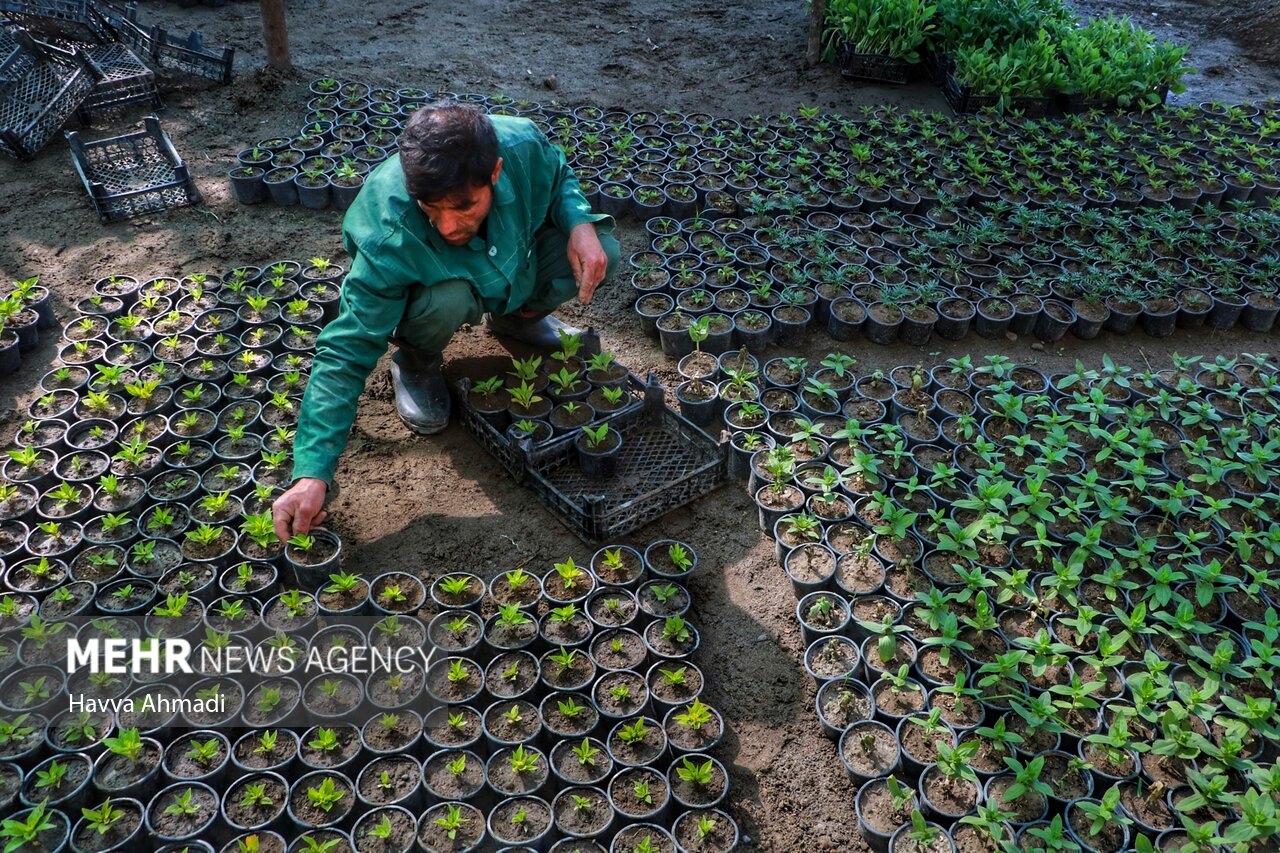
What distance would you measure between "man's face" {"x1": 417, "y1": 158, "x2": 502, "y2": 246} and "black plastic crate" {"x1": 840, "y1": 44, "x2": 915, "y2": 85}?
5.63m

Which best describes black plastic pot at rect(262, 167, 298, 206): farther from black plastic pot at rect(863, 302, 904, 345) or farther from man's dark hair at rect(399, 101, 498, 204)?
black plastic pot at rect(863, 302, 904, 345)

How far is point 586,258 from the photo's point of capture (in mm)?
4184

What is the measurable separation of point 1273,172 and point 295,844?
25.4 ft

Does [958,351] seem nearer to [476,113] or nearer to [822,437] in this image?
[822,437]

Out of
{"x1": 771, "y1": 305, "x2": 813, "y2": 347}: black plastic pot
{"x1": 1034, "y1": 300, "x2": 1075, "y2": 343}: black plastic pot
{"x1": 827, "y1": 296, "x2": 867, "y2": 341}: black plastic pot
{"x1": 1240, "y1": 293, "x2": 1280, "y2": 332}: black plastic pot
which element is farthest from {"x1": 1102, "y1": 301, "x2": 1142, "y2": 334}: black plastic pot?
{"x1": 771, "y1": 305, "x2": 813, "y2": 347}: black plastic pot

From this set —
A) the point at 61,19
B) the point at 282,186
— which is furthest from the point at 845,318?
the point at 61,19

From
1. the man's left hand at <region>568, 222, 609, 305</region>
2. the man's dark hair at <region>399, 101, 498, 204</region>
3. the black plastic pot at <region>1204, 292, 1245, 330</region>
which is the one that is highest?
the man's dark hair at <region>399, 101, 498, 204</region>

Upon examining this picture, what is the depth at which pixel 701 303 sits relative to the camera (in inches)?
217

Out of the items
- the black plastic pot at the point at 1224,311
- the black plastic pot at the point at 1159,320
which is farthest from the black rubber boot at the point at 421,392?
the black plastic pot at the point at 1224,311

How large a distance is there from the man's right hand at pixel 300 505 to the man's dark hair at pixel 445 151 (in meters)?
1.15

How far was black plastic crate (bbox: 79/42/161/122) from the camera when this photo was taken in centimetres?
707

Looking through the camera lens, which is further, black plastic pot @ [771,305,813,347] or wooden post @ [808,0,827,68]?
wooden post @ [808,0,827,68]

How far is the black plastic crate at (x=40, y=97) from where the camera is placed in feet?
21.8

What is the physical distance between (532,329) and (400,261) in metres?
1.23
